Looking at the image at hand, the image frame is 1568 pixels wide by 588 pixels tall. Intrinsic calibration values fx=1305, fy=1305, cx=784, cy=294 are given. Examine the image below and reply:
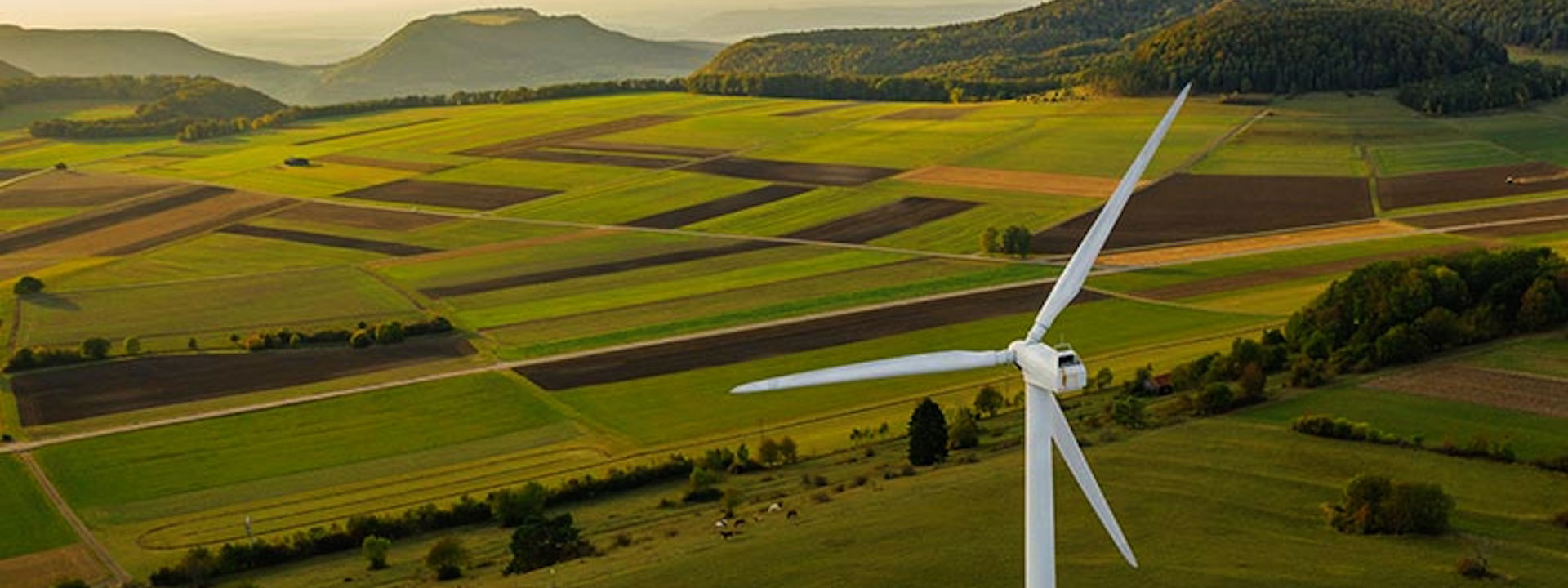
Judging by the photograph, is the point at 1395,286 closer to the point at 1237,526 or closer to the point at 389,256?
the point at 1237,526

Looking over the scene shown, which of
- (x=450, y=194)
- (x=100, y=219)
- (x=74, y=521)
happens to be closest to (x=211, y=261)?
(x=100, y=219)

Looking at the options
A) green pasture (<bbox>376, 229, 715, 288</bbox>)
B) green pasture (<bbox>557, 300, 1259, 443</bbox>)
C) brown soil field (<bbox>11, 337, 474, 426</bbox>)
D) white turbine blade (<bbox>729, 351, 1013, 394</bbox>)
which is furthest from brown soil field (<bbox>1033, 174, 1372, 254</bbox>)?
white turbine blade (<bbox>729, 351, 1013, 394</bbox>)

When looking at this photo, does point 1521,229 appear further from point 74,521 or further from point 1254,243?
point 74,521

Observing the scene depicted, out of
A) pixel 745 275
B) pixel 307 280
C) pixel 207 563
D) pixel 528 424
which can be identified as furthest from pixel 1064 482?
pixel 307 280

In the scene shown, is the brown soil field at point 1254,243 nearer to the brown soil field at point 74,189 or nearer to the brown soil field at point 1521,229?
the brown soil field at point 1521,229

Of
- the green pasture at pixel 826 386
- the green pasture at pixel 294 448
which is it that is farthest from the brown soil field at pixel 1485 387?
the green pasture at pixel 294 448

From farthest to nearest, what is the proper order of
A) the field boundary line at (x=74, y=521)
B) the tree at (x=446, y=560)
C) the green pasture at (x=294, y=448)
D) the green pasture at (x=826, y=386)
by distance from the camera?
the green pasture at (x=826, y=386)
the green pasture at (x=294, y=448)
the field boundary line at (x=74, y=521)
the tree at (x=446, y=560)
